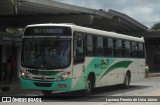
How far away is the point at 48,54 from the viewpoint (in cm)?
1836

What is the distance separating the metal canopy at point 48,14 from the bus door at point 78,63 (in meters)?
5.67

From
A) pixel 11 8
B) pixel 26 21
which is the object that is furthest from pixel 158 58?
pixel 11 8

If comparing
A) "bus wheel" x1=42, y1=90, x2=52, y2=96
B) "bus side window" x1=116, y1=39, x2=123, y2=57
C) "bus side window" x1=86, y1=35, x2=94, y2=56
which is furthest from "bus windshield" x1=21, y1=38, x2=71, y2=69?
"bus side window" x1=116, y1=39, x2=123, y2=57

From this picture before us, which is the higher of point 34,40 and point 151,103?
point 34,40

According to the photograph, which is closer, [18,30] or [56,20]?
[56,20]

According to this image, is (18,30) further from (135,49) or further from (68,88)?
(68,88)

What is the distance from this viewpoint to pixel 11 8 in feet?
83.8

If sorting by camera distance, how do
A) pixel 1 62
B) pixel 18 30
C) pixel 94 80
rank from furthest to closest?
1. pixel 18 30
2. pixel 1 62
3. pixel 94 80

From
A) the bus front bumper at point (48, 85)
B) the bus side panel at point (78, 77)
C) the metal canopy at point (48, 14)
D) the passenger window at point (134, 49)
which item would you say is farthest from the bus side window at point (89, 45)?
the passenger window at point (134, 49)

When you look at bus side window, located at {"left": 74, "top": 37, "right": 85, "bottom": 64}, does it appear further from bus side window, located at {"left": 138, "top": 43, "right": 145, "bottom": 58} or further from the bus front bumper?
bus side window, located at {"left": 138, "top": 43, "right": 145, "bottom": 58}

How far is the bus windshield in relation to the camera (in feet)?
59.7

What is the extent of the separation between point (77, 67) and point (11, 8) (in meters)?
8.26

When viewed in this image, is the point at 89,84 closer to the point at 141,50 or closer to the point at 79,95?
the point at 79,95

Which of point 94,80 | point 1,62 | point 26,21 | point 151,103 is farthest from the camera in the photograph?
point 26,21
